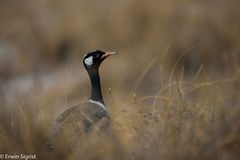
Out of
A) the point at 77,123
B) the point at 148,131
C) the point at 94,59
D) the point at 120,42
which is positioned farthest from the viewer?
the point at 120,42

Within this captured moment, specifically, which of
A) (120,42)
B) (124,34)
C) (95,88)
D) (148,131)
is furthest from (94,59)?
(124,34)

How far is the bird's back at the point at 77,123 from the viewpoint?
611cm

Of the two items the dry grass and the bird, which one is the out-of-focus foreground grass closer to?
the bird

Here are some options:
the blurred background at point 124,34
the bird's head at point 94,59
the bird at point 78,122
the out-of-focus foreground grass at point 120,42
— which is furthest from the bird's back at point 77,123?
the blurred background at point 124,34

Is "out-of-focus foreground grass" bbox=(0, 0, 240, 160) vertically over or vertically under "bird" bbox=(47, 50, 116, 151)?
under

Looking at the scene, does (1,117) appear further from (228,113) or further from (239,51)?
(239,51)

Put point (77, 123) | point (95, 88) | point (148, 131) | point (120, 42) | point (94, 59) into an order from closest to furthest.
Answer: point (148, 131), point (77, 123), point (95, 88), point (94, 59), point (120, 42)

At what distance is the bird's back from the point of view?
6.11 m

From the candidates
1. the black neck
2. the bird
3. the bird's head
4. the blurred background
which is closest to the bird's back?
the bird

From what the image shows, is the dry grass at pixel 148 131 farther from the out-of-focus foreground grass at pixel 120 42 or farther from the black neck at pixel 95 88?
the out-of-focus foreground grass at pixel 120 42

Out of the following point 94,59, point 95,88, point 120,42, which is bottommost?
point 120,42

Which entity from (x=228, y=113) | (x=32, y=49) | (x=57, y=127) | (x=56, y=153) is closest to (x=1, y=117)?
(x=57, y=127)

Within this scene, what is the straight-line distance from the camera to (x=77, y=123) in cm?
657

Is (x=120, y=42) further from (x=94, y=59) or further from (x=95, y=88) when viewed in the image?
(x=95, y=88)
